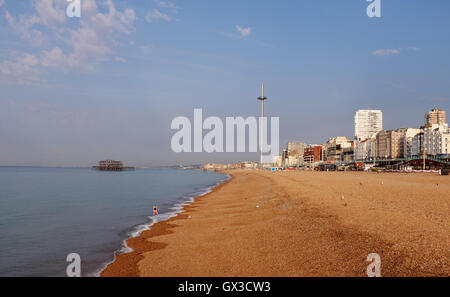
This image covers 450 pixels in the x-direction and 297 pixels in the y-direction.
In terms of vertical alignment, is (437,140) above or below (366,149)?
above

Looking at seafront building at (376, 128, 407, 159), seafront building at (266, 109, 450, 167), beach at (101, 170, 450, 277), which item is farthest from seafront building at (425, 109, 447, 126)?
beach at (101, 170, 450, 277)

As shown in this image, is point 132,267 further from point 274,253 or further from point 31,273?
point 274,253

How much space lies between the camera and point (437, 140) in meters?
118

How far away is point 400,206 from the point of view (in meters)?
16.9

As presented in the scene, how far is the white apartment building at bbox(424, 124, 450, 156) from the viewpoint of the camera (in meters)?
115

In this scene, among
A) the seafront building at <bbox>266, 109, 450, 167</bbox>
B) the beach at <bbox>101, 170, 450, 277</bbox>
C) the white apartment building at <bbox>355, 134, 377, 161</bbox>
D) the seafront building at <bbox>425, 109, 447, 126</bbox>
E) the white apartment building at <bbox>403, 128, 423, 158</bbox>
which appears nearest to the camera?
the beach at <bbox>101, 170, 450, 277</bbox>

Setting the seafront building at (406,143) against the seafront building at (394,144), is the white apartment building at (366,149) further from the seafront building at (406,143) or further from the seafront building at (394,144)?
the seafront building at (394,144)

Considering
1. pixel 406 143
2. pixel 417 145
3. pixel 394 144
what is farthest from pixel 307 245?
pixel 394 144

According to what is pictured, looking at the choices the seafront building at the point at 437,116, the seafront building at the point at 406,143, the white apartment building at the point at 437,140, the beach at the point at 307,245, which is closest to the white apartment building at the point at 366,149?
the seafront building at the point at 406,143

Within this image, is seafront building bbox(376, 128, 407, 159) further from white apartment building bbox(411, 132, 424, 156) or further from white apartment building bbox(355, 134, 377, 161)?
white apartment building bbox(411, 132, 424, 156)

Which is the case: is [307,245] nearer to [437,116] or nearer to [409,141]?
[409,141]

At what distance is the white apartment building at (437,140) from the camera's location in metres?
115

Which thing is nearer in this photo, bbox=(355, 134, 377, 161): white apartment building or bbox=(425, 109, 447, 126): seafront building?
bbox=(355, 134, 377, 161): white apartment building
